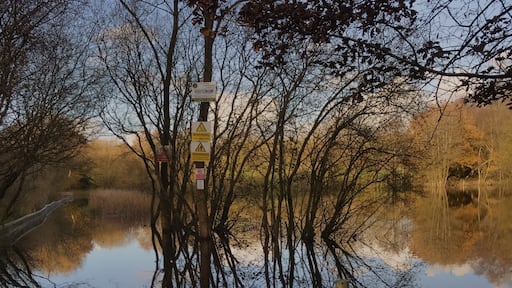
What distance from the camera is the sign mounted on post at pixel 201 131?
9.16m

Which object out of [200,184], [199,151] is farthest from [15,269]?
[199,151]

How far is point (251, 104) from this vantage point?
1702cm

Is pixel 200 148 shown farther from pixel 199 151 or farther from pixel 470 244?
pixel 470 244

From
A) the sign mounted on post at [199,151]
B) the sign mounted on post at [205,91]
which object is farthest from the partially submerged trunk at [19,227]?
the sign mounted on post at [205,91]

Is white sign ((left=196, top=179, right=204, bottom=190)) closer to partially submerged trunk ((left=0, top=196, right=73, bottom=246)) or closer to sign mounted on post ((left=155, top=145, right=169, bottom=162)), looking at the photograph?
sign mounted on post ((left=155, top=145, right=169, bottom=162))

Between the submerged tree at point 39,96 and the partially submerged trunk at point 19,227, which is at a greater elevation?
the submerged tree at point 39,96

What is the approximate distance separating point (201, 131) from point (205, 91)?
2.38 feet

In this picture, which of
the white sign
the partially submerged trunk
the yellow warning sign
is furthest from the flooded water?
the yellow warning sign

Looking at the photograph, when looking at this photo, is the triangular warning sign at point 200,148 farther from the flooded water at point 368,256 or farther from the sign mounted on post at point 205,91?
the flooded water at point 368,256

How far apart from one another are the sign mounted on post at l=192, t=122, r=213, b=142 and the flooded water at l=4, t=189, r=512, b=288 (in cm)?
284

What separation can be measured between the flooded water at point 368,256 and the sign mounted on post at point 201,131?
9.31ft

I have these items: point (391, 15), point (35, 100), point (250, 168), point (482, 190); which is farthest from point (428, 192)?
point (391, 15)

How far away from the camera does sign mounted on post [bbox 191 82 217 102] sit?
900cm

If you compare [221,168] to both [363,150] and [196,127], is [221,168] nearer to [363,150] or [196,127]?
[363,150]
